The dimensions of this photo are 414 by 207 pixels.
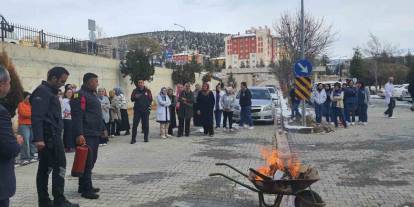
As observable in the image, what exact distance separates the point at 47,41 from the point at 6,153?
1818 centimetres

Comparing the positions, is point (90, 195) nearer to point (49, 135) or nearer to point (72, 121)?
point (72, 121)

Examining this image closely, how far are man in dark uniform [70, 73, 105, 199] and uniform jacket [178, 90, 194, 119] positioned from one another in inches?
319

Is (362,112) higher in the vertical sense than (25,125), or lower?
lower

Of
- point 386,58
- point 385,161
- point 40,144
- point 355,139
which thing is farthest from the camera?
point 386,58

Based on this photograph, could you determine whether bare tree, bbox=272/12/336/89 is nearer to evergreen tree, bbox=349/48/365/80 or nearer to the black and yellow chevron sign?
the black and yellow chevron sign

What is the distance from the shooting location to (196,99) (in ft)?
53.1

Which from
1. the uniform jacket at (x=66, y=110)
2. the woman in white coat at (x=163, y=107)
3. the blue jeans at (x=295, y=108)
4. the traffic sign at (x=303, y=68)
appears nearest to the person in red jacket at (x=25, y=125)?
the uniform jacket at (x=66, y=110)

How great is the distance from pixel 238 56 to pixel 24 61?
460 feet

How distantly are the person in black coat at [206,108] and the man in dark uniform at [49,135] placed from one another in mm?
9519

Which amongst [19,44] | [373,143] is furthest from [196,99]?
[19,44]

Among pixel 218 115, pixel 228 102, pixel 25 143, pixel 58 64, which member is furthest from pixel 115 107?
pixel 58 64

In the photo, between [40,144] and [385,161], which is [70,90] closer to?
[40,144]

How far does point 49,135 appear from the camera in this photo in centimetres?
616

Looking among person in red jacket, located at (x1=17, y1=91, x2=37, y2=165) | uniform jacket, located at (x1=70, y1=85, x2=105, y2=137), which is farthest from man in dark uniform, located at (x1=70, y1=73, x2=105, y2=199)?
person in red jacket, located at (x1=17, y1=91, x2=37, y2=165)
